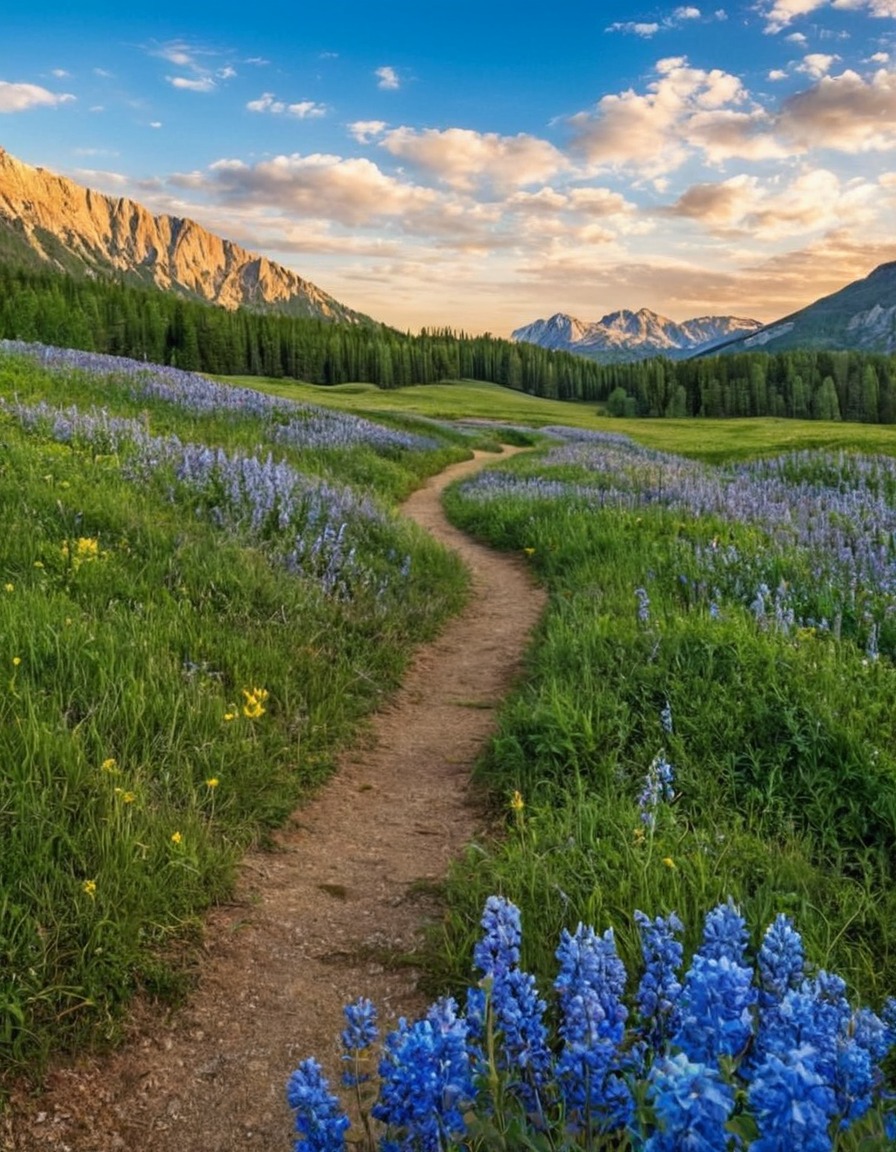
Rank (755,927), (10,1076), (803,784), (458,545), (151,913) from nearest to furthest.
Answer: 1. (10,1076)
2. (755,927)
3. (151,913)
4. (803,784)
5. (458,545)

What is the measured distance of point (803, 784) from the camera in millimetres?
4840

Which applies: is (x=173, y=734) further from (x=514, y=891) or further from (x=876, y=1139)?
(x=876, y=1139)

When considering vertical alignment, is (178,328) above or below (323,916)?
above

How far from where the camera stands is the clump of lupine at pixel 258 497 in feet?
28.7

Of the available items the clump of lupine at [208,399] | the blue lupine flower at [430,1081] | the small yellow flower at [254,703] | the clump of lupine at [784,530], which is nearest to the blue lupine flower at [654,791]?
the clump of lupine at [784,530]

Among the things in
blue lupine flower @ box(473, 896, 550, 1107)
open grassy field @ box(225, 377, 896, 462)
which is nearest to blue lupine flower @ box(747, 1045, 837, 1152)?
blue lupine flower @ box(473, 896, 550, 1107)

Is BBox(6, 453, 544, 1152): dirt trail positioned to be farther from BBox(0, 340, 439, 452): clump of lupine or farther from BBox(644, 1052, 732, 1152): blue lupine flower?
BBox(0, 340, 439, 452): clump of lupine

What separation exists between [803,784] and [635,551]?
5479 mm

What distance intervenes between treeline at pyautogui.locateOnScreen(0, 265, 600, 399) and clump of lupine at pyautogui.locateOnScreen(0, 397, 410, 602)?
7219 cm

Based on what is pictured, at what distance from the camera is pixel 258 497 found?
953 centimetres

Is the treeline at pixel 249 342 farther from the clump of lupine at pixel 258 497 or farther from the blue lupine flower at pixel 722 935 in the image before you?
the blue lupine flower at pixel 722 935

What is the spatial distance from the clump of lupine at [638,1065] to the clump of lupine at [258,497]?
610cm

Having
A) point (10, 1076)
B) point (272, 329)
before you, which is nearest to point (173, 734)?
point (10, 1076)

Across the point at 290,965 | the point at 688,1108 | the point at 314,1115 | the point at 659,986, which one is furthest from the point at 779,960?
the point at 290,965
